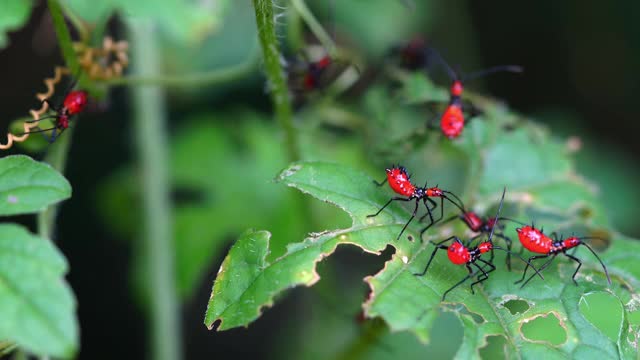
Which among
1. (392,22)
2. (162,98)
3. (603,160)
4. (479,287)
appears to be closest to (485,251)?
(479,287)

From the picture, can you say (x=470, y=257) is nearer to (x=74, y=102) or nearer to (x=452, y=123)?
(x=452, y=123)

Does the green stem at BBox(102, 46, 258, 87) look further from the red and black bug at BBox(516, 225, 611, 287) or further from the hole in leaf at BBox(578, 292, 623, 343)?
the hole in leaf at BBox(578, 292, 623, 343)

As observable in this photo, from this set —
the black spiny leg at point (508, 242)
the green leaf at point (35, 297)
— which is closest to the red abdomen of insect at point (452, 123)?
the black spiny leg at point (508, 242)

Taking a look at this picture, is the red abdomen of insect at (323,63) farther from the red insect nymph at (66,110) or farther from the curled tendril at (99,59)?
the red insect nymph at (66,110)

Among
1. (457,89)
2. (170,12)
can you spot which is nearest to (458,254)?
(457,89)

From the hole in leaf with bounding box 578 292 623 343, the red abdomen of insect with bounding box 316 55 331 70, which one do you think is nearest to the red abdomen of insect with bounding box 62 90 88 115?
the red abdomen of insect with bounding box 316 55 331 70

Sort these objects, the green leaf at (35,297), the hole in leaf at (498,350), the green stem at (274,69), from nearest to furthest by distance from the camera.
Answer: the green leaf at (35,297) → the hole in leaf at (498,350) → the green stem at (274,69)

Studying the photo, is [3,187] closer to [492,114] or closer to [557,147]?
[492,114]
